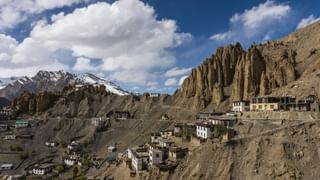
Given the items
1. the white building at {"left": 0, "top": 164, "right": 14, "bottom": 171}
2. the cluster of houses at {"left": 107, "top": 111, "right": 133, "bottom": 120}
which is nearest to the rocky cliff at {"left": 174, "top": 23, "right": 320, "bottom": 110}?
the cluster of houses at {"left": 107, "top": 111, "right": 133, "bottom": 120}

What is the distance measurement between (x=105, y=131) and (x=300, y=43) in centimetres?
7093

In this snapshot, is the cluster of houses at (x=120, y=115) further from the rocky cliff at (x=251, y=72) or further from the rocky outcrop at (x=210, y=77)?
the rocky outcrop at (x=210, y=77)

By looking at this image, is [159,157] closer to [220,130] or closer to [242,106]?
[220,130]

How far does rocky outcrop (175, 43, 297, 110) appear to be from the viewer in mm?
108500

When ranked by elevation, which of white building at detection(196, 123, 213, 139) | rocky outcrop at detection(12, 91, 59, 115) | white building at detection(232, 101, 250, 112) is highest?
rocky outcrop at detection(12, 91, 59, 115)

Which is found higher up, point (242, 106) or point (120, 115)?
point (242, 106)

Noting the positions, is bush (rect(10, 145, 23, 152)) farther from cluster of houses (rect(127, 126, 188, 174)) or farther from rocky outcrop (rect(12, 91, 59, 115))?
cluster of houses (rect(127, 126, 188, 174))

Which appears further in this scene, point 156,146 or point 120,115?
point 120,115

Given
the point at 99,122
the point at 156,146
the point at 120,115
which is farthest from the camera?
the point at 120,115

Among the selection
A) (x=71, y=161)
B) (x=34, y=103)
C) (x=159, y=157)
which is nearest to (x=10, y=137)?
(x=34, y=103)

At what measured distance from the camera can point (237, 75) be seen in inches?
4660

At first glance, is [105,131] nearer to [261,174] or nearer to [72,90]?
[72,90]

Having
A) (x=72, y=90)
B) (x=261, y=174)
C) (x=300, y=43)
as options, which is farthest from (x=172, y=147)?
(x=72, y=90)

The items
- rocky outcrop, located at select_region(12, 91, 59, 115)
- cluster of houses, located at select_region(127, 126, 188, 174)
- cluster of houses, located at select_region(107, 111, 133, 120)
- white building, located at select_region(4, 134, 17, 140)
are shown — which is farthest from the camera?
rocky outcrop, located at select_region(12, 91, 59, 115)
